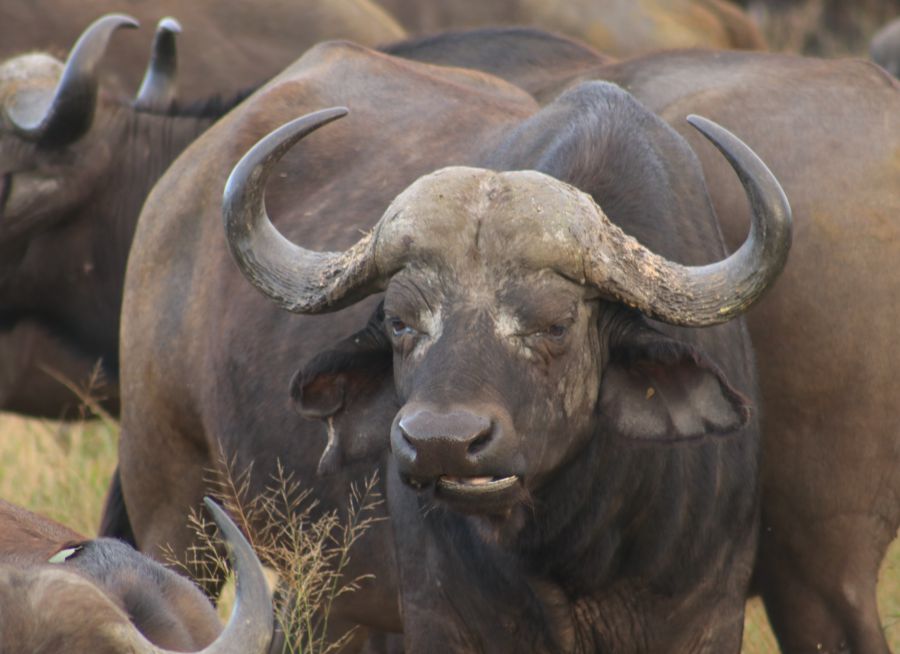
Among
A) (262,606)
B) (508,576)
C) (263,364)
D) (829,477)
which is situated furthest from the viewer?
(263,364)

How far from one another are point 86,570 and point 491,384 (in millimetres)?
1065

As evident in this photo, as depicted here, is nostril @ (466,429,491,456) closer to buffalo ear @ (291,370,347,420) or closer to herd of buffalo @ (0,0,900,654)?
herd of buffalo @ (0,0,900,654)

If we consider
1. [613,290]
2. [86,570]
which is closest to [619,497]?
[613,290]

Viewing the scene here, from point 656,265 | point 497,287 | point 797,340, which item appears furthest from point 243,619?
point 797,340

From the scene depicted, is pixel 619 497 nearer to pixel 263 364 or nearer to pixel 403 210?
pixel 403 210

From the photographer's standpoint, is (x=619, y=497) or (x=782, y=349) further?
(x=782, y=349)

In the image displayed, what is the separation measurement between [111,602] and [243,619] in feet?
1.03

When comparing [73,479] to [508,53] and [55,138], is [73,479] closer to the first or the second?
[55,138]

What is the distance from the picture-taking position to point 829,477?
583 cm

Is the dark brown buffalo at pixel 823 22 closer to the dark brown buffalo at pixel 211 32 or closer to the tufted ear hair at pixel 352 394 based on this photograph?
the dark brown buffalo at pixel 211 32

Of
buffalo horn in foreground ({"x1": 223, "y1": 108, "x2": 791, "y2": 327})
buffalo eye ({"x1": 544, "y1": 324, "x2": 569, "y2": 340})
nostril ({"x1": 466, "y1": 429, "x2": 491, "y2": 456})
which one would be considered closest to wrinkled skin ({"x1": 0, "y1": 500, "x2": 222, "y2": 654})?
nostril ({"x1": 466, "y1": 429, "x2": 491, "y2": 456})

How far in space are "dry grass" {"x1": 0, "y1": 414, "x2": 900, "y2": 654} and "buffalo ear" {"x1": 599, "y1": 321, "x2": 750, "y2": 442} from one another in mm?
2294

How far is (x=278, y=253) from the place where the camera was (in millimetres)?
5227

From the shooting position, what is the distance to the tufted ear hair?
515 centimetres
